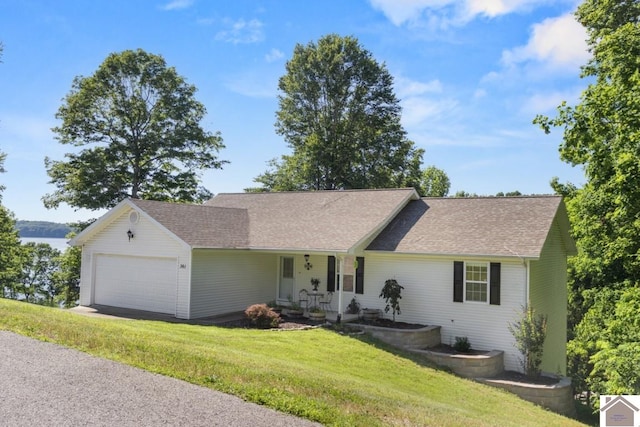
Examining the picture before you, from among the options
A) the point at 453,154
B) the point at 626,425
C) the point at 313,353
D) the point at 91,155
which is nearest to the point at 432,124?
the point at 453,154

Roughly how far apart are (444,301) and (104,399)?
41.3ft

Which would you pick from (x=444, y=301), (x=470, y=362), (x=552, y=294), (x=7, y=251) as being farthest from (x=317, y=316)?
(x=7, y=251)

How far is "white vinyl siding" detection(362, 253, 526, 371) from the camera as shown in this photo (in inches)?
596

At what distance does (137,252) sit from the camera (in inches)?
711

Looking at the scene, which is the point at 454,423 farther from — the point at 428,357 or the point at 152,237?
the point at 152,237

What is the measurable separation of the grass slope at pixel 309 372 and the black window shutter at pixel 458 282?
2.88 meters

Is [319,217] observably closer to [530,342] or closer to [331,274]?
[331,274]

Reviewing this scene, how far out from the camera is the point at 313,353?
1273 cm

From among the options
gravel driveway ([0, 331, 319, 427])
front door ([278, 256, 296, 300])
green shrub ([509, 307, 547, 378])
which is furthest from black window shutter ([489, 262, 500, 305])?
gravel driveway ([0, 331, 319, 427])

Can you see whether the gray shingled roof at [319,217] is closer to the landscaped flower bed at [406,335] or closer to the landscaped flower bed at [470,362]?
the landscaped flower bed at [406,335]

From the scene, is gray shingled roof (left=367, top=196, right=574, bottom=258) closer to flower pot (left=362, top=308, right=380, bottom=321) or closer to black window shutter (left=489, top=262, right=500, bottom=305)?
black window shutter (left=489, top=262, right=500, bottom=305)

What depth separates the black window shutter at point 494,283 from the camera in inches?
605

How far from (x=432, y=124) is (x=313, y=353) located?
1603 centimetres

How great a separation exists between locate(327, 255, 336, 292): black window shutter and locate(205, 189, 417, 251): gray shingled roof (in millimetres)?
1230
